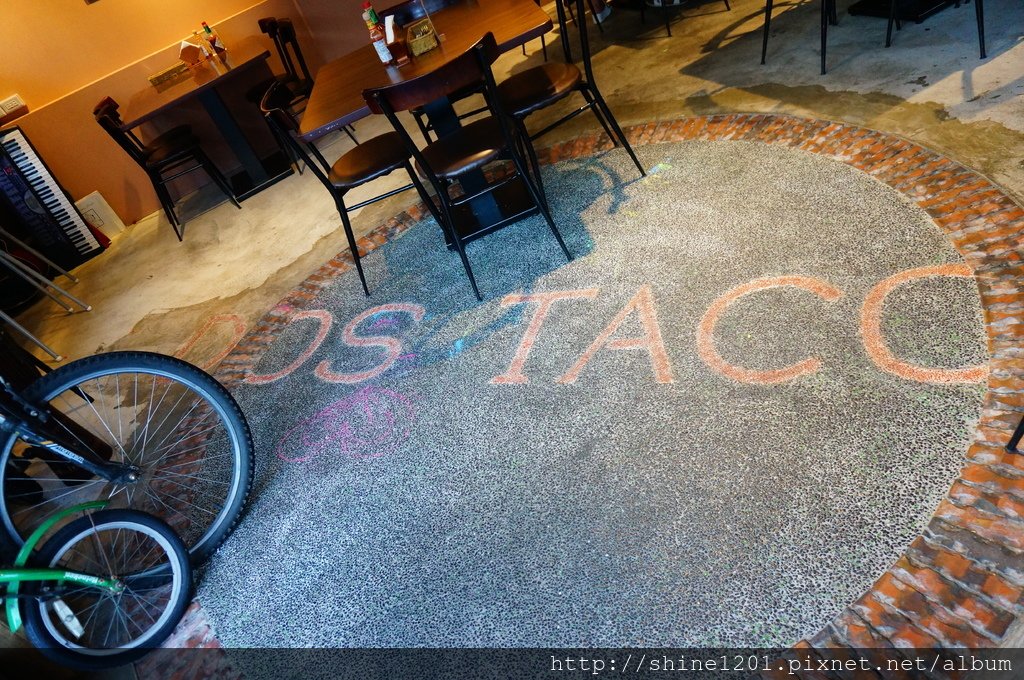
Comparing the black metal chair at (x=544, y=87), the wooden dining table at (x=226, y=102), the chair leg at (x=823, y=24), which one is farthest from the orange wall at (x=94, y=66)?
the chair leg at (x=823, y=24)

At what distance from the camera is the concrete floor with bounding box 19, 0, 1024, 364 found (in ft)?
8.94

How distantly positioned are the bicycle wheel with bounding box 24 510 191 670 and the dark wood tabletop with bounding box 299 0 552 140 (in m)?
1.72

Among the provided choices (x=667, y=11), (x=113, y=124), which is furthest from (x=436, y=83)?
(x=113, y=124)

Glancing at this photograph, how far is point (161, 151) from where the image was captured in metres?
4.73

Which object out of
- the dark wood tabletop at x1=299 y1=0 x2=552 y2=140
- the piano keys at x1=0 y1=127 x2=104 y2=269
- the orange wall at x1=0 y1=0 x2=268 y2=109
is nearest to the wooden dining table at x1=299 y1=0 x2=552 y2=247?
the dark wood tabletop at x1=299 y1=0 x2=552 y2=140

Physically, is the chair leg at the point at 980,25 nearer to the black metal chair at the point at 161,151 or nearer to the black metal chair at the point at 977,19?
the black metal chair at the point at 977,19

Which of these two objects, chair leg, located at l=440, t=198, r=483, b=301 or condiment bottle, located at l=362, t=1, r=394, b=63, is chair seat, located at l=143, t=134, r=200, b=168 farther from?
chair leg, located at l=440, t=198, r=483, b=301

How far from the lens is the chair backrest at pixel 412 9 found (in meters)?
3.53

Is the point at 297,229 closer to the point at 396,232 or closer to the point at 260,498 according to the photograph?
the point at 396,232

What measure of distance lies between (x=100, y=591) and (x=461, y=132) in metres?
2.38

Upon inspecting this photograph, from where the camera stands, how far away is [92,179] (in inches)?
209

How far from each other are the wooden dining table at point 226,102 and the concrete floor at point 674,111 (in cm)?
30

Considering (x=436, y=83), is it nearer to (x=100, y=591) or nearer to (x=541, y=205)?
(x=541, y=205)

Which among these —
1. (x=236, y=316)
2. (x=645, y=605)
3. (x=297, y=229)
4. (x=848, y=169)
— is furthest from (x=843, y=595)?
(x=297, y=229)
